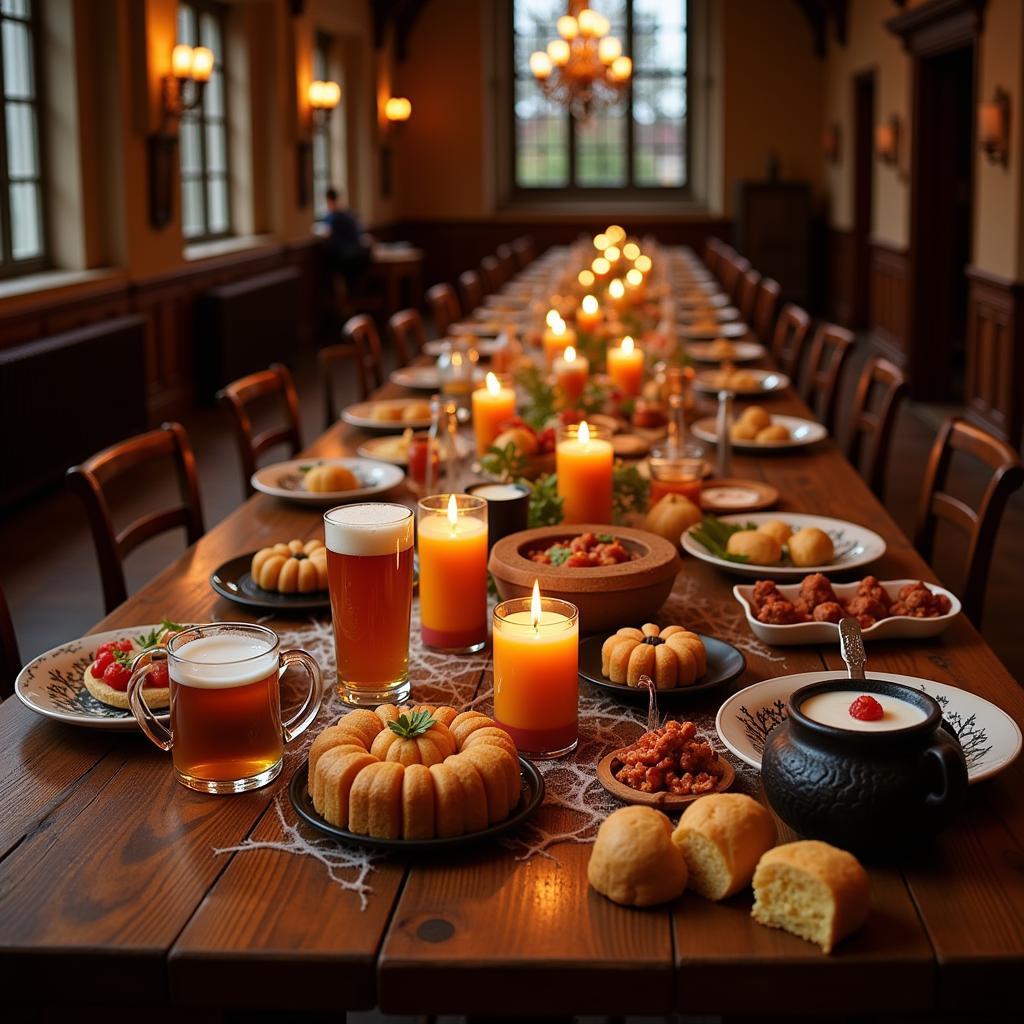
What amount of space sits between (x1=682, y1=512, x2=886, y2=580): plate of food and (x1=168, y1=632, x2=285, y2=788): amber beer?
0.93 metres

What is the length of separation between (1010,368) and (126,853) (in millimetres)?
6115

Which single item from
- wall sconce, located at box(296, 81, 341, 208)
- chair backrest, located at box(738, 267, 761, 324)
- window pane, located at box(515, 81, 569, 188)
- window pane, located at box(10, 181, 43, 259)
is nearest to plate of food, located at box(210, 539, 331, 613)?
window pane, located at box(10, 181, 43, 259)

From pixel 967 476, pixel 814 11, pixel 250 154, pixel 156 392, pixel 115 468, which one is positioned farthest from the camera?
pixel 814 11

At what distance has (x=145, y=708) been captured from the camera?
1.40 m

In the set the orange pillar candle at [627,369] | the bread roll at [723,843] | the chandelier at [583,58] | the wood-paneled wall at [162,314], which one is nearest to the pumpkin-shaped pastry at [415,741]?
the bread roll at [723,843]

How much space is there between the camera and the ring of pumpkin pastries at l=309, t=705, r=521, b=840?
1242 millimetres

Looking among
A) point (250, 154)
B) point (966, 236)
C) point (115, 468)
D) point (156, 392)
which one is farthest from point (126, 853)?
point (966, 236)

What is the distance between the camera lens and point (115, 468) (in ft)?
8.09

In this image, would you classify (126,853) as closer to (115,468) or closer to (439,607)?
(439,607)

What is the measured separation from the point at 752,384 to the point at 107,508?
6.55 feet

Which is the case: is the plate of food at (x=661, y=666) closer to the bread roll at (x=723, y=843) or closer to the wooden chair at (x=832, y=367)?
the bread roll at (x=723, y=843)

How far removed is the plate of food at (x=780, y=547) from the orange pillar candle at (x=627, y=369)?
141cm

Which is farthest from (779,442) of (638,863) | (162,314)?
(162,314)

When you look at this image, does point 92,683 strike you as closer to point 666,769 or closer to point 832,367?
point 666,769
